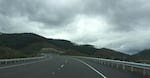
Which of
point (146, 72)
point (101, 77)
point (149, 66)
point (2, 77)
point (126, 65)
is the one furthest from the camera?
point (126, 65)

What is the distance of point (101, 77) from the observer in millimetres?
19250

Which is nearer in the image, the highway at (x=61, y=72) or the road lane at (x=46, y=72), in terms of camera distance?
the road lane at (x=46, y=72)

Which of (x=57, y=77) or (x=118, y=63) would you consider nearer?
(x=57, y=77)

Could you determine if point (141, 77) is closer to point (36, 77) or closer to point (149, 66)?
point (149, 66)

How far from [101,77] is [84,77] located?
1055 millimetres

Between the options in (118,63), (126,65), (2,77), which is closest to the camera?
(2,77)

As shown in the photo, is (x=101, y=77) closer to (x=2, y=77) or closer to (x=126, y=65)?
(x=2, y=77)

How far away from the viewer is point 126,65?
29.9 m

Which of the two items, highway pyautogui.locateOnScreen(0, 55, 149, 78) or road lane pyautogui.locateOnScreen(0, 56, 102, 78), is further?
highway pyautogui.locateOnScreen(0, 55, 149, 78)

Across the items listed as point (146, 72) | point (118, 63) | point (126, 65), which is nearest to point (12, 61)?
point (118, 63)

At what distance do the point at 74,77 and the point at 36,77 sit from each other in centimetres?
225

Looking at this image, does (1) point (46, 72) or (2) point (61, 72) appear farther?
(2) point (61, 72)

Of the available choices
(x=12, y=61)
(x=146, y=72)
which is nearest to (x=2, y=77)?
(x=146, y=72)

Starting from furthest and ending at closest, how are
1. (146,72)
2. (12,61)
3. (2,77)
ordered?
(12,61), (146,72), (2,77)
